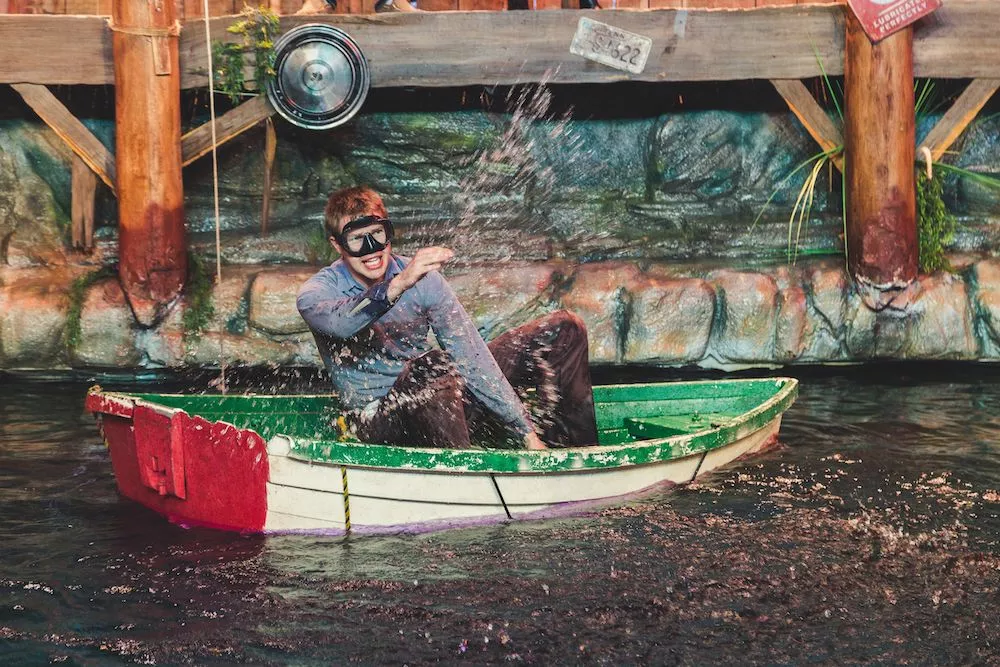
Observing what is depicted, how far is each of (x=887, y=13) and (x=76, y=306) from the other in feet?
20.3

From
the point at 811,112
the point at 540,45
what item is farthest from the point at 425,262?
the point at 811,112

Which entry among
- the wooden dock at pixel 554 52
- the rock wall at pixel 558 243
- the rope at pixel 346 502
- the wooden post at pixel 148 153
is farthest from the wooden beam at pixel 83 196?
the rope at pixel 346 502

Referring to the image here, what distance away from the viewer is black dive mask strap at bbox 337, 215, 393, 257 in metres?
5.68

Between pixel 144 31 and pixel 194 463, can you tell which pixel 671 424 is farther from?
pixel 144 31

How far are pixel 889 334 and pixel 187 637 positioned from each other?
19.7ft

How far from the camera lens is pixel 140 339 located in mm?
9172

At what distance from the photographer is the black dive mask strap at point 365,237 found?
18.6 ft

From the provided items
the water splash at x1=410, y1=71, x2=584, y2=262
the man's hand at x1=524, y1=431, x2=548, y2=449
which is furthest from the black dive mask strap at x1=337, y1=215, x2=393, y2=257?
the water splash at x1=410, y1=71, x2=584, y2=262

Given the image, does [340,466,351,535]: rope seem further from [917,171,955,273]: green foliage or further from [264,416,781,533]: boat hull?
[917,171,955,273]: green foliage

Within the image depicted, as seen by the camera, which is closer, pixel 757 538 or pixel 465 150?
pixel 757 538

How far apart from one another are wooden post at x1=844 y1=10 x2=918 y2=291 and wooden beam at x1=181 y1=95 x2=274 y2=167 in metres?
4.37

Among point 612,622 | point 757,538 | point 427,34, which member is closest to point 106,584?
point 612,622

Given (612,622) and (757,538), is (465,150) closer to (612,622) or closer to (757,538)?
(757,538)

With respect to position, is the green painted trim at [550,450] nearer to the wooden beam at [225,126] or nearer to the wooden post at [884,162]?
the wooden post at [884,162]
